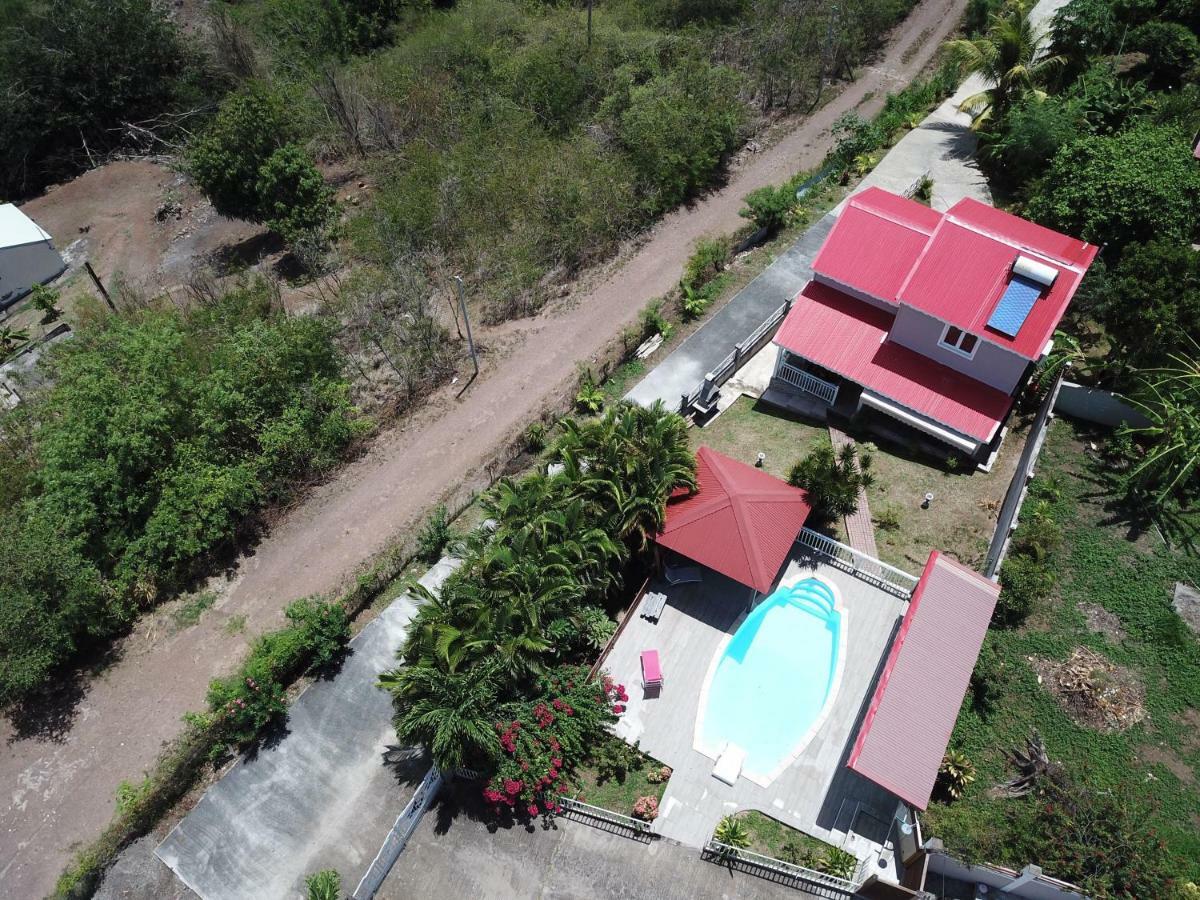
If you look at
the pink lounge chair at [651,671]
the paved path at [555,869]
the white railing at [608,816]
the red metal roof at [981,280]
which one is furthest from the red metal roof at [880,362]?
the white railing at [608,816]

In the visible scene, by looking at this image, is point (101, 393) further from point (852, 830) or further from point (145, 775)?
point (852, 830)

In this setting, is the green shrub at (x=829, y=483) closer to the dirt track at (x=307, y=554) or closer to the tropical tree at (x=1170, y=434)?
the tropical tree at (x=1170, y=434)

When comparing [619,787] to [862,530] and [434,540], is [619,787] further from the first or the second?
[862,530]

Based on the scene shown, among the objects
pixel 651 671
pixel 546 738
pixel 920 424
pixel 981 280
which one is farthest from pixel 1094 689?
pixel 546 738

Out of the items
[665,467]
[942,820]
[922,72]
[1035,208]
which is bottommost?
[942,820]

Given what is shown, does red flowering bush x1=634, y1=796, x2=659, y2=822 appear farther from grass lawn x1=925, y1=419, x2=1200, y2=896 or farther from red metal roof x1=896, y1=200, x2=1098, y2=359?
red metal roof x1=896, y1=200, x2=1098, y2=359

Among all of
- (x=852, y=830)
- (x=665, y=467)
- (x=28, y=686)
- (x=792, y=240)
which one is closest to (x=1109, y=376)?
(x=792, y=240)

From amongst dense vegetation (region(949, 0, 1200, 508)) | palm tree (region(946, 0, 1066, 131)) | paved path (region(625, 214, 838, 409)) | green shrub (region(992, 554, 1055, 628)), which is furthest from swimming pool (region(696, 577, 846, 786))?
palm tree (region(946, 0, 1066, 131))

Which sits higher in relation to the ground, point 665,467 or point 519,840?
point 665,467
